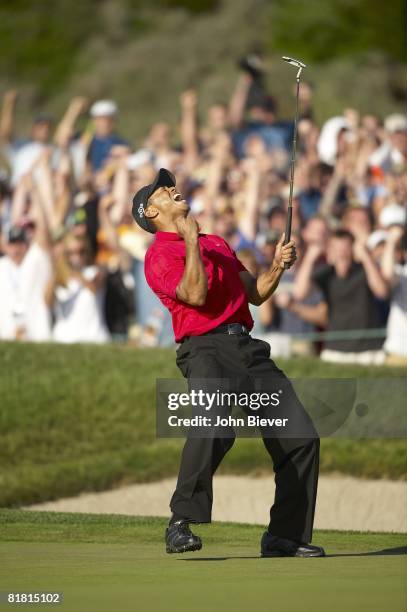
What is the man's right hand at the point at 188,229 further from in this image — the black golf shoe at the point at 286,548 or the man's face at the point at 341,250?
the man's face at the point at 341,250

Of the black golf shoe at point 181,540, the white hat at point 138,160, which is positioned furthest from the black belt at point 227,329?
the white hat at point 138,160

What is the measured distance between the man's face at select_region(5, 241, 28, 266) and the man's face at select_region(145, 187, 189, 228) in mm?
7864

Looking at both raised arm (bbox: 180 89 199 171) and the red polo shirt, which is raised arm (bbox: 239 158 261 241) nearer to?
raised arm (bbox: 180 89 199 171)

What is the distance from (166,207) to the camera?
783 centimetres

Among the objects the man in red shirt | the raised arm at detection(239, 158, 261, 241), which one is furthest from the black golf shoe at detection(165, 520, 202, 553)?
the raised arm at detection(239, 158, 261, 241)

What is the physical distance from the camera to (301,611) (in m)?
5.26

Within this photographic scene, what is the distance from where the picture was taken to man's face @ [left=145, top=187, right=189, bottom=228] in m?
7.80

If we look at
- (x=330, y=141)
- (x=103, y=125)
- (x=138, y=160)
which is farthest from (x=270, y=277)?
(x=103, y=125)

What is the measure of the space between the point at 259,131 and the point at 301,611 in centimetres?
1338

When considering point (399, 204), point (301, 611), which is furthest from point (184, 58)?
point (301, 611)

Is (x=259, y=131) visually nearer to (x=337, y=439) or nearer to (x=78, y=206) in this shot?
(x=78, y=206)

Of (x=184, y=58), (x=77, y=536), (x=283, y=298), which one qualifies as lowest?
(x=77, y=536)

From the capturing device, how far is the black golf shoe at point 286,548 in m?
7.52

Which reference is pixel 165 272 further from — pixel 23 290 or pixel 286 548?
pixel 23 290
